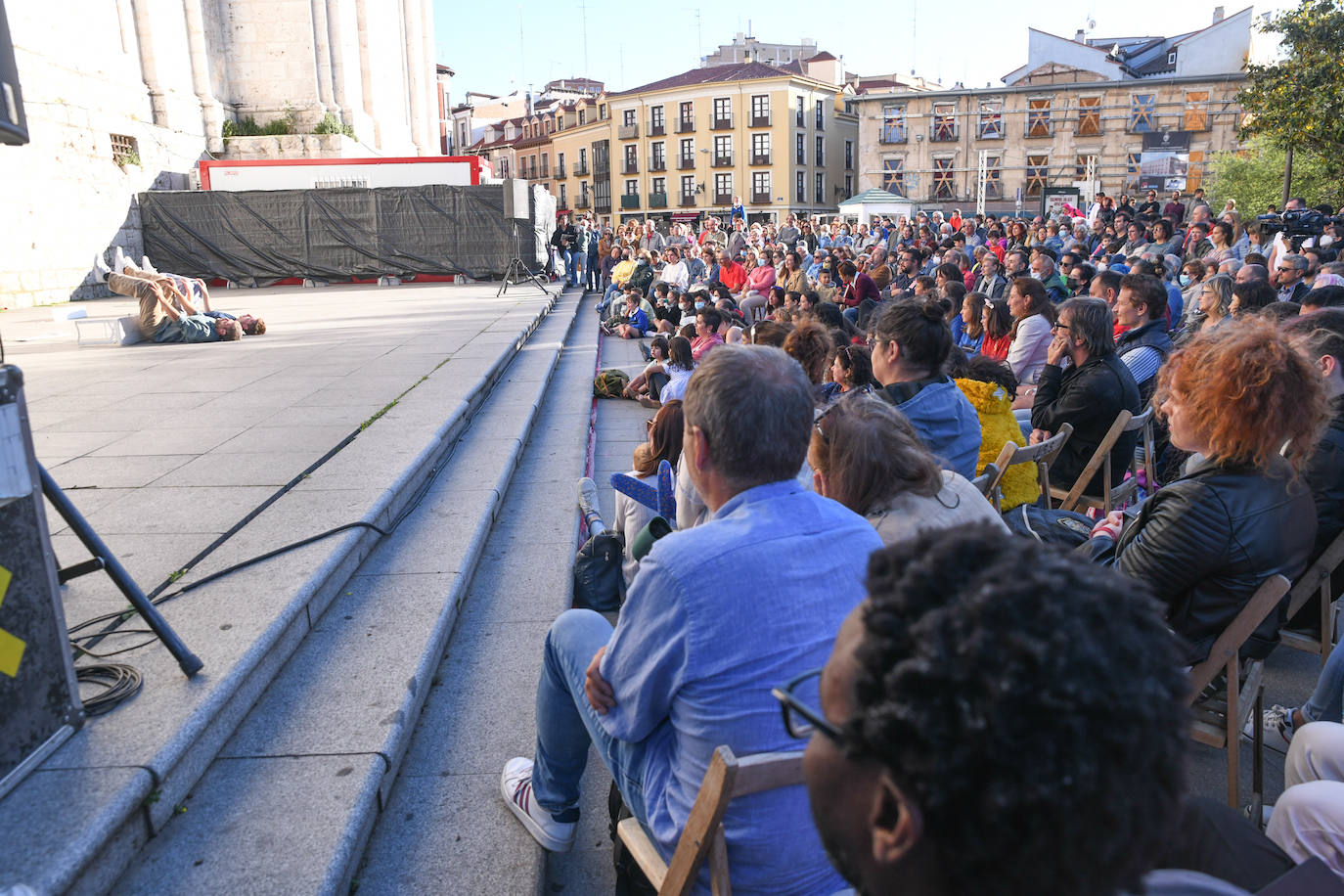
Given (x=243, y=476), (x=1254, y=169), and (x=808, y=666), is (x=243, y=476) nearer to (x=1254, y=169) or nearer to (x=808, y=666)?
(x=808, y=666)

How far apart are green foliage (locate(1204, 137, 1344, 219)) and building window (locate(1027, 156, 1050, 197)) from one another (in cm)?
1713

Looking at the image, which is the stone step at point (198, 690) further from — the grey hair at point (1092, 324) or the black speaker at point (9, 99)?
the grey hair at point (1092, 324)

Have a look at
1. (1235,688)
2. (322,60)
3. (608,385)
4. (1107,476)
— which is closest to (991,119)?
(322,60)

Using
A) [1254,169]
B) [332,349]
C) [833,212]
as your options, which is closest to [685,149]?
[833,212]

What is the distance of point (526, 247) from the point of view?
21.4m

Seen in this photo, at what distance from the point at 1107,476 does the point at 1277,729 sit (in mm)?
1776

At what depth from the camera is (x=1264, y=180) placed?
27578 mm

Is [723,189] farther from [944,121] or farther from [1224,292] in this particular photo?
[1224,292]

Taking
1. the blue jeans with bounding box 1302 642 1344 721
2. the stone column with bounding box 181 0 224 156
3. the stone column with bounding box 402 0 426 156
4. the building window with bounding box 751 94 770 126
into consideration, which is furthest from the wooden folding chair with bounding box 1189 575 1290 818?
the building window with bounding box 751 94 770 126

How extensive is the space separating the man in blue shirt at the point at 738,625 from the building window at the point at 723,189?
5819 centimetres

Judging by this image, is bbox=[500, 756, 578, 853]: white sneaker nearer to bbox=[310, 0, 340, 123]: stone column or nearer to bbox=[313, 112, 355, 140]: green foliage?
bbox=[313, 112, 355, 140]: green foliage

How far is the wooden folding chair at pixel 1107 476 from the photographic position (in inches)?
177

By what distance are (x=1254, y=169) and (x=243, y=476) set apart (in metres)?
32.6

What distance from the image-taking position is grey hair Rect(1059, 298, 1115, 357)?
4.73 metres
